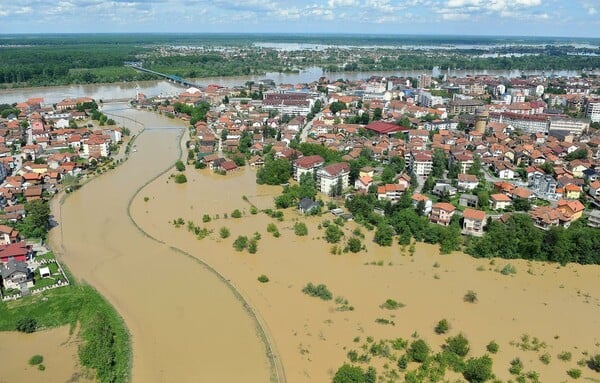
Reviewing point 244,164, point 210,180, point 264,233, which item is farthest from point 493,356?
point 244,164

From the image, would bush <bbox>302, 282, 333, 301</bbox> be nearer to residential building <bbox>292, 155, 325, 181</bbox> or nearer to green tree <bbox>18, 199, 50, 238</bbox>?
residential building <bbox>292, 155, 325, 181</bbox>

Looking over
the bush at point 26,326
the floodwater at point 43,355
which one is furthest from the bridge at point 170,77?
the floodwater at point 43,355

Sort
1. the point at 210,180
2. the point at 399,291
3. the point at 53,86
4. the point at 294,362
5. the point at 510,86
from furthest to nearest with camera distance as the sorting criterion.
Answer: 1. the point at 53,86
2. the point at 510,86
3. the point at 210,180
4. the point at 399,291
5. the point at 294,362

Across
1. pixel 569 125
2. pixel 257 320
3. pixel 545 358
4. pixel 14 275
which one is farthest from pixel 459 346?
pixel 569 125

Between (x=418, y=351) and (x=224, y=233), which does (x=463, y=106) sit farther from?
(x=418, y=351)

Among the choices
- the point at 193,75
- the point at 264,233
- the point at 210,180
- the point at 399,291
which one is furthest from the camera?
the point at 193,75

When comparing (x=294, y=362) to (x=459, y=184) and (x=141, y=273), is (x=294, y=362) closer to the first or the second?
(x=141, y=273)

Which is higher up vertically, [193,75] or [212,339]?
[193,75]
